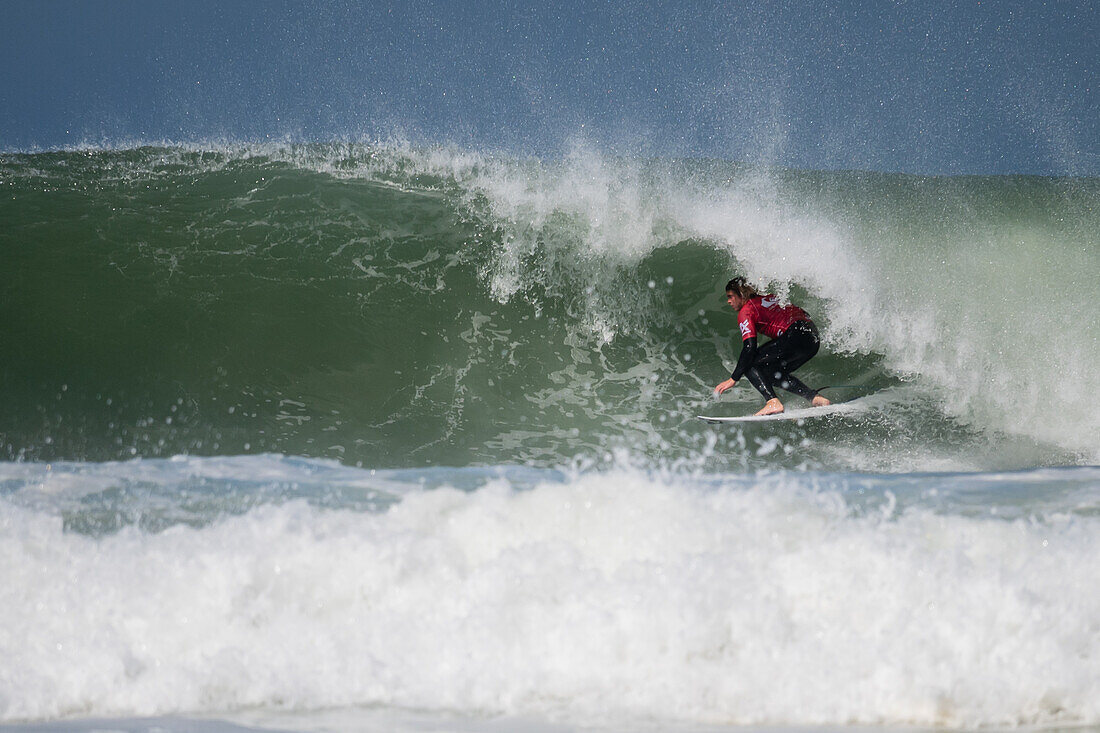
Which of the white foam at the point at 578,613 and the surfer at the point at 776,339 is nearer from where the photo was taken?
the white foam at the point at 578,613

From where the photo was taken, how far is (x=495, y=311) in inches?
272

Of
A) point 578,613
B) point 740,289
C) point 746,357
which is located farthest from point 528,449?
point 578,613

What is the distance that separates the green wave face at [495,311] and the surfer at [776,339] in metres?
0.34

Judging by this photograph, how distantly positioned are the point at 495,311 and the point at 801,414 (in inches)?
102

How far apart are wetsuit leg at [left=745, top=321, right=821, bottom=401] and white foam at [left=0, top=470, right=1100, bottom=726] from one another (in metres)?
2.58

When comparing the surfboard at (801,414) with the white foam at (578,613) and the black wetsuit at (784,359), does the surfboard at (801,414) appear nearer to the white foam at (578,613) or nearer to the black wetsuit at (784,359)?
the black wetsuit at (784,359)

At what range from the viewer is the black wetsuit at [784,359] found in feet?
19.1

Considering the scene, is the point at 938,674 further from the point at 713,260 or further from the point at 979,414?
the point at 713,260

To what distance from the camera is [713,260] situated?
24.2ft

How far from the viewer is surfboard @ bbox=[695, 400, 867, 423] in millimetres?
5768

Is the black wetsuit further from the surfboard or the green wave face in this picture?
A: the green wave face

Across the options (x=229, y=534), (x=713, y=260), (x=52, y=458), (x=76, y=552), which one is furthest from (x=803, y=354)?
(x=52, y=458)

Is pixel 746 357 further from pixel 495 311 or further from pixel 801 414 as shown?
pixel 495 311

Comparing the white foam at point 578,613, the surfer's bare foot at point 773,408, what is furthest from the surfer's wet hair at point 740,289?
the white foam at point 578,613
